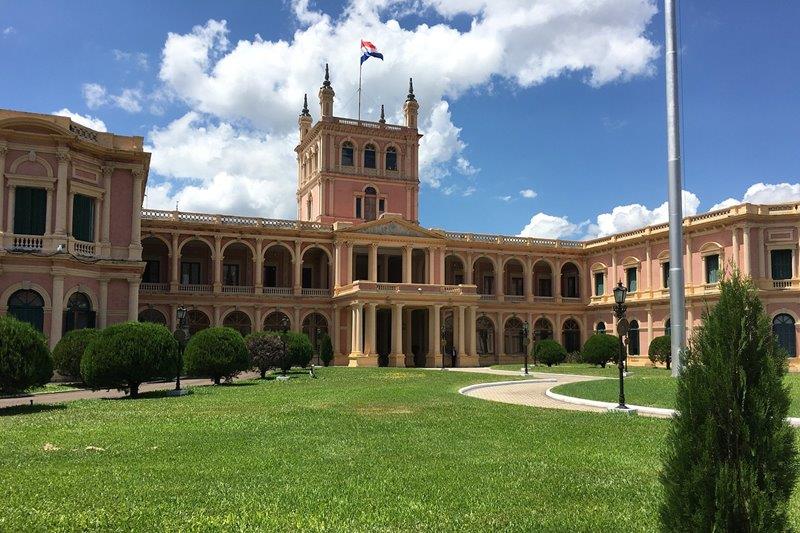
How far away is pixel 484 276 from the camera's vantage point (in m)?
59.5

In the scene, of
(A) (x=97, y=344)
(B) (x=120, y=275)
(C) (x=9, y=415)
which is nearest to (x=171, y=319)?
(B) (x=120, y=275)

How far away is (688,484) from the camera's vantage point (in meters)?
4.64

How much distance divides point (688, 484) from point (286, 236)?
47508 millimetres

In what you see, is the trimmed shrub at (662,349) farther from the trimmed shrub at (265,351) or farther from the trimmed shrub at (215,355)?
the trimmed shrub at (215,355)

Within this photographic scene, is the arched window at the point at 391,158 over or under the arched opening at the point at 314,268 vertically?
over

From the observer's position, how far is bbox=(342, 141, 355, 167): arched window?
5662 centimetres

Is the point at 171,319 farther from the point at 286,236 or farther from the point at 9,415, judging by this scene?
the point at 9,415

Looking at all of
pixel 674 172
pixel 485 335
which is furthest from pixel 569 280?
pixel 674 172

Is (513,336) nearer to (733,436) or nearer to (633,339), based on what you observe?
(633,339)

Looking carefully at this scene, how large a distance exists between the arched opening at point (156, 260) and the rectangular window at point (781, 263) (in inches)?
1565

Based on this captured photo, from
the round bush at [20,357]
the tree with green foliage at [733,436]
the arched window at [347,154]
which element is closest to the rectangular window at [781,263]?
the arched window at [347,154]

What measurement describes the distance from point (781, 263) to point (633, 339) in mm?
12259

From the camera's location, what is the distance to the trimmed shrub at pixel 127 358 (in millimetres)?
20297

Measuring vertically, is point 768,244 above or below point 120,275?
above
